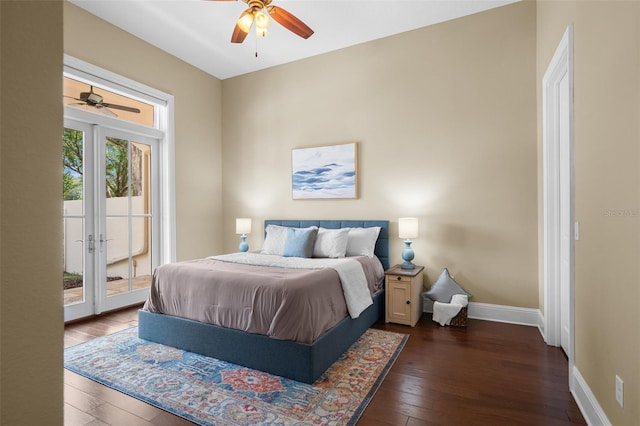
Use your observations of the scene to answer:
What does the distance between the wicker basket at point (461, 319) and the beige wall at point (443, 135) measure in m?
0.43

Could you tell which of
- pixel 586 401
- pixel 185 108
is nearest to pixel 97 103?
pixel 185 108

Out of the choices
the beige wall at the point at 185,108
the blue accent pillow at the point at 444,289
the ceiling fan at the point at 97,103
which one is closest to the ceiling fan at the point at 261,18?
the beige wall at the point at 185,108

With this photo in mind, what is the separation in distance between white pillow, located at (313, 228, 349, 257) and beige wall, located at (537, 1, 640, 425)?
221cm

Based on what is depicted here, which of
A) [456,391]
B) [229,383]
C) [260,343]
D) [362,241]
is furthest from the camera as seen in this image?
[362,241]

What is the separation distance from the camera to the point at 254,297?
2.54 m

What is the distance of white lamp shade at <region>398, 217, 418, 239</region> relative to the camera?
371cm

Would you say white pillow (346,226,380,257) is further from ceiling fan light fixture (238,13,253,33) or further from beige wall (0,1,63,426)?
beige wall (0,1,63,426)

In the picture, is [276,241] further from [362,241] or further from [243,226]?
[362,241]

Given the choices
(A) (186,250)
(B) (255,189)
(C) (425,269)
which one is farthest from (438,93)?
(A) (186,250)

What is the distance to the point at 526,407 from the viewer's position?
2041 millimetres

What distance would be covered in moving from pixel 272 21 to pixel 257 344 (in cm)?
355

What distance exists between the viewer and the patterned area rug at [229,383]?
6.56ft

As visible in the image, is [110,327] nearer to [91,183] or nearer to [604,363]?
[91,183]

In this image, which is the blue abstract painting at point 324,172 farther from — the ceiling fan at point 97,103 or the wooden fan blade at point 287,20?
the ceiling fan at point 97,103
